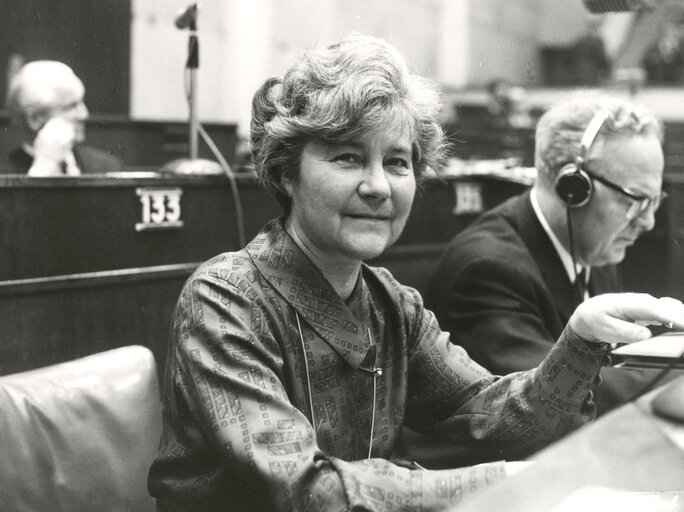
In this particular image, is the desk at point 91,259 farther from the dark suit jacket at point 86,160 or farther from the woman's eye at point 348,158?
the woman's eye at point 348,158

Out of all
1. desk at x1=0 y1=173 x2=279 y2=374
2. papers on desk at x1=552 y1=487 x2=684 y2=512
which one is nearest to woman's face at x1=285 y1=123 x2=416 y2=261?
papers on desk at x1=552 y1=487 x2=684 y2=512

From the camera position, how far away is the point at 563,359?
120 centimetres

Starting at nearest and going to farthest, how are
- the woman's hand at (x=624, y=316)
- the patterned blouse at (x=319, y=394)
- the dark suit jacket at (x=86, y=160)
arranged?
the patterned blouse at (x=319, y=394)
the woman's hand at (x=624, y=316)
the dark suit jacket at (x=86, y=160)

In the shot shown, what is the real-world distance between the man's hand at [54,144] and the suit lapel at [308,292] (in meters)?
1.86

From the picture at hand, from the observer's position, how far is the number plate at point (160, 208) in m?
2.16

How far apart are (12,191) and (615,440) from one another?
1533 mm

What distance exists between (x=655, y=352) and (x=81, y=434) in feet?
2.45

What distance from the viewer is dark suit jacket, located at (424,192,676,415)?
5.01 ft

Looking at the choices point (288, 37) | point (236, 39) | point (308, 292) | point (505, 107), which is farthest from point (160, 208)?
point (505, 107)

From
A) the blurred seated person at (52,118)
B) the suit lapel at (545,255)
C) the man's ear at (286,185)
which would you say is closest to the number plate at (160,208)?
the blurred seated person at (52,118)

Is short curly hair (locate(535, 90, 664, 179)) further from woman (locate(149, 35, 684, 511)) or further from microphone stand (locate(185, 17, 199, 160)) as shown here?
microphone stand (locate(185, 17, 199, 160))

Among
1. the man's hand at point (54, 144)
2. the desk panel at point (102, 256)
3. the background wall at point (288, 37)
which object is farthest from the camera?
the background wall at point (288, 37)

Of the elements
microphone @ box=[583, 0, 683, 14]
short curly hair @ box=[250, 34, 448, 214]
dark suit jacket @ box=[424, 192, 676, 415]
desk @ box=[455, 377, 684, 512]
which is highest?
microphone @ box=[583, 0, 683, 14]

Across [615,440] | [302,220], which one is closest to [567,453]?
[615,440]
